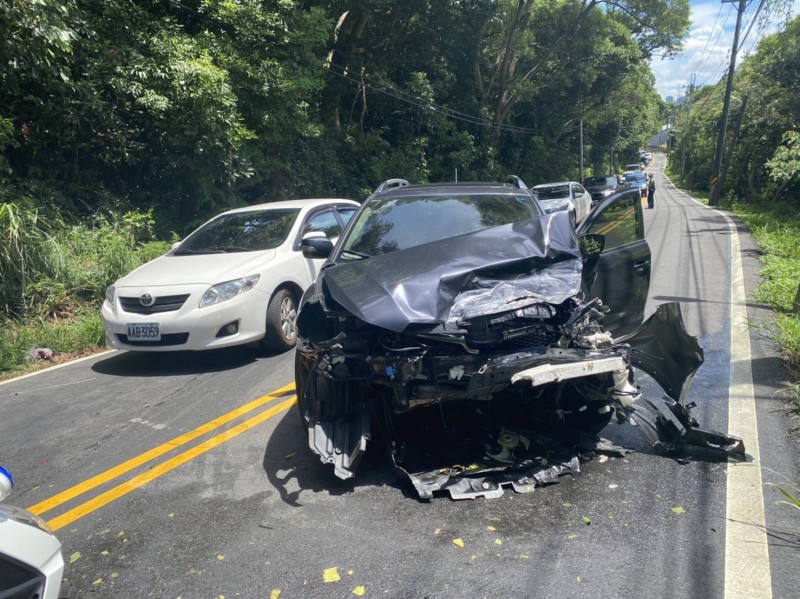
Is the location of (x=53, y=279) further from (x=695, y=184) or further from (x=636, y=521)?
(x=695, y=184)

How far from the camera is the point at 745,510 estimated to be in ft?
10.4

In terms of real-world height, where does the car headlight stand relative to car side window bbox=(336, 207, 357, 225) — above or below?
below

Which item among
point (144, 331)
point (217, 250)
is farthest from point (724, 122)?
point (144, 331)

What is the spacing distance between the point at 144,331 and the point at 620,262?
4.63 m

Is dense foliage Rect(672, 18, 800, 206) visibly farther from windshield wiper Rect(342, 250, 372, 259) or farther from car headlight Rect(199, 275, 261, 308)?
windshield wiper Rect(342, 250, 372, 259)

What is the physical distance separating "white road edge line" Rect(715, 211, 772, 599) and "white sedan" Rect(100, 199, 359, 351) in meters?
3.82

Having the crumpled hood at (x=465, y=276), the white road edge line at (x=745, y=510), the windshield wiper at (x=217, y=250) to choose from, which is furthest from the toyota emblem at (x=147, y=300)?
the white road edge line at (x=745, y=510)

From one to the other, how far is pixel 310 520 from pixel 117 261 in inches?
286

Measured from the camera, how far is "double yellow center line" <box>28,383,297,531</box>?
360 centimetres

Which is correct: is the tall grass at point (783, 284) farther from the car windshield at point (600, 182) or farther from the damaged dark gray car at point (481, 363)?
the car windshield at point (600, 182)

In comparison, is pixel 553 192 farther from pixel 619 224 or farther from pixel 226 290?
pixel 226 290

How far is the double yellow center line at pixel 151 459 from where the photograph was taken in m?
3.60

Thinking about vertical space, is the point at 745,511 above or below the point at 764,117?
below

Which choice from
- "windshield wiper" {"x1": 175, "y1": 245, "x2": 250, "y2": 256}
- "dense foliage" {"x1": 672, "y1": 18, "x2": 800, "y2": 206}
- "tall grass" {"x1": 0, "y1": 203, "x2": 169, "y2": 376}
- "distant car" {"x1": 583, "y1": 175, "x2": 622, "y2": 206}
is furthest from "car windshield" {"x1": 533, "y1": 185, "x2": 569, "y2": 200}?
"windshield wiper" {"x1": 175, "y1": 245, "x2": 250, "y2": 256}
